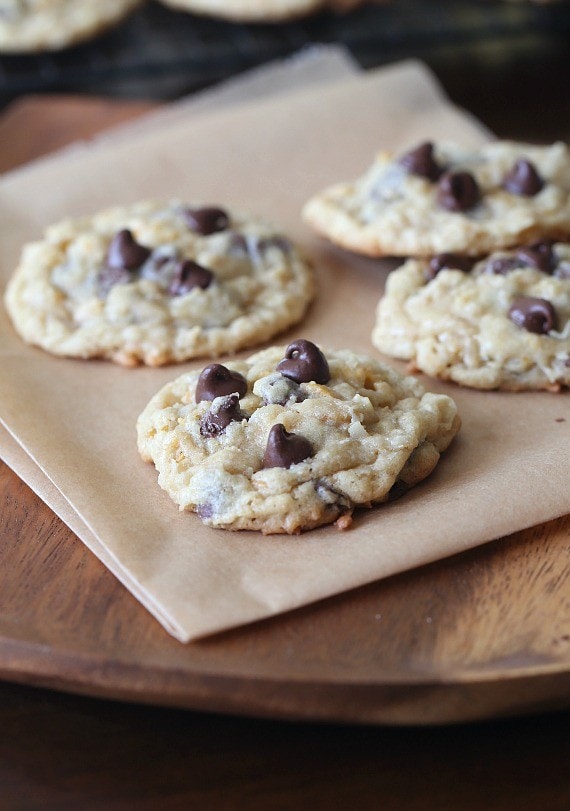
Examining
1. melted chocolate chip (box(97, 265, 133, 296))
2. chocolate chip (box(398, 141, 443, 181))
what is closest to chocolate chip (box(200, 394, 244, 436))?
melted chocolate chip (box(97, 265, 133, 296))

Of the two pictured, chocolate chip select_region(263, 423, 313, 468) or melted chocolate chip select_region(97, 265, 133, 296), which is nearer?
chocolate chip select_region(263, 423, 313, 468)

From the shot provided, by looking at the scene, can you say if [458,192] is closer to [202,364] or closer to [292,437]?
[202,364]

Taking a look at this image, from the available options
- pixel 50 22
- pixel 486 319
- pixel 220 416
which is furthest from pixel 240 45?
pixel 220 416

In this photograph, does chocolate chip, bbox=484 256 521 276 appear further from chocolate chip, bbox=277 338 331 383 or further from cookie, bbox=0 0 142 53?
cookie, bbox=0 0 142 53

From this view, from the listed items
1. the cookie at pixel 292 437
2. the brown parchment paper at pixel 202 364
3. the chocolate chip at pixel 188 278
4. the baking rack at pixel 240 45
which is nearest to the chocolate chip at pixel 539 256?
the brown parchment paper at pixel 202 364

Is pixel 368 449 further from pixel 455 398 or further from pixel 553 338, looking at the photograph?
pixel 553 338

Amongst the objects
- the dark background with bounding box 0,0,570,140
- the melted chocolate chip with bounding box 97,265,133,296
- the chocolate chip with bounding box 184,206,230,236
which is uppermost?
the melted chocolate chip with bounding box 97,265,133,296
